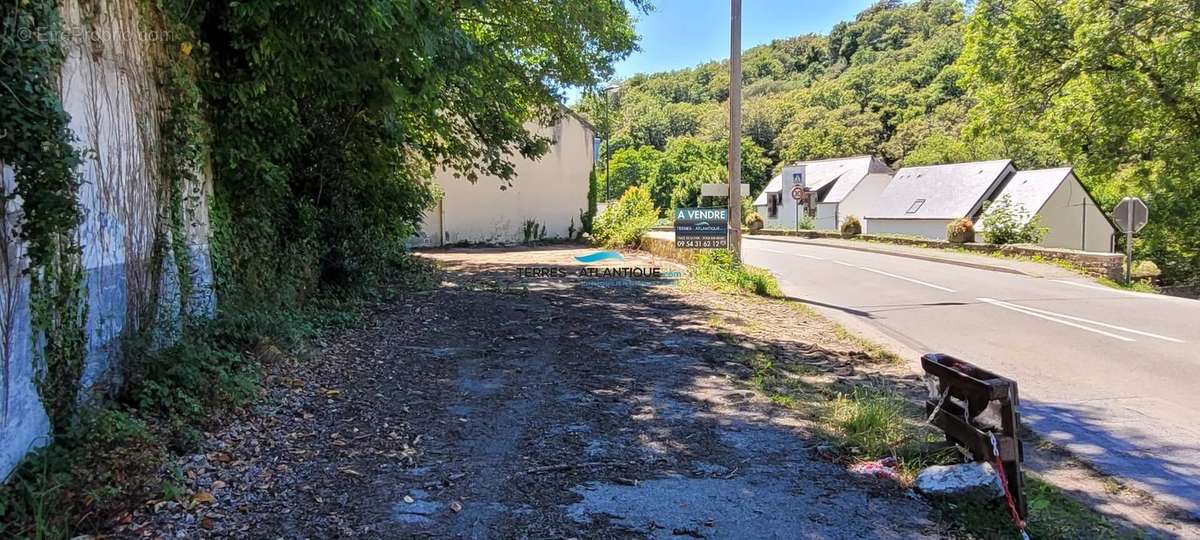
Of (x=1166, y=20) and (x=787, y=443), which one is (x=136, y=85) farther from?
(x=1166, y=20)

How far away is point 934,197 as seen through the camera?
4291cm

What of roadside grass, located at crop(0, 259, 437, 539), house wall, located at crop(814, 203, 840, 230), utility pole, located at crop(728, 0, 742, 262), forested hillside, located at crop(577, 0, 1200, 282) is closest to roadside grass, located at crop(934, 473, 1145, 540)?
roadside grass, located at crop(0, 259, 437, 539)

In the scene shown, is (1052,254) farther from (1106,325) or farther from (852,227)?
(852,227)

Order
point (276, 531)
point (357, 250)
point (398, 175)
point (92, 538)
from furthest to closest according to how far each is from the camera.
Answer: point (398, 175)
point (357, 250)
point (276, 531)
point (92, 538)

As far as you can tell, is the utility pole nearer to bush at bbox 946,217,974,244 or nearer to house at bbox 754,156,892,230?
bush at bbox 946,217,974,244

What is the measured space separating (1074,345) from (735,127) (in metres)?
7.62

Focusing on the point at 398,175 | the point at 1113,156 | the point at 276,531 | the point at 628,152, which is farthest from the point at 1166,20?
the point at 628,152

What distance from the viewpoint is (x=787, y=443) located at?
187 inches

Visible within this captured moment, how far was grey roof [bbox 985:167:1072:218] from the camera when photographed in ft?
119

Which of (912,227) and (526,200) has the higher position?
(526,200)

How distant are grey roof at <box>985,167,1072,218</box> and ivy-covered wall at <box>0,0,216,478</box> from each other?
38.2 metres

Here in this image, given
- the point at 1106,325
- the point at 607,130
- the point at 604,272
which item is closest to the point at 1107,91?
the point at 607,130

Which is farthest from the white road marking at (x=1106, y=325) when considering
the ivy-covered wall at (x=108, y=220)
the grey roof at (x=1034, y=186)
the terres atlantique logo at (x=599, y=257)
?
the grey roof at (x=1034, y=186)

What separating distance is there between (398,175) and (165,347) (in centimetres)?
673
